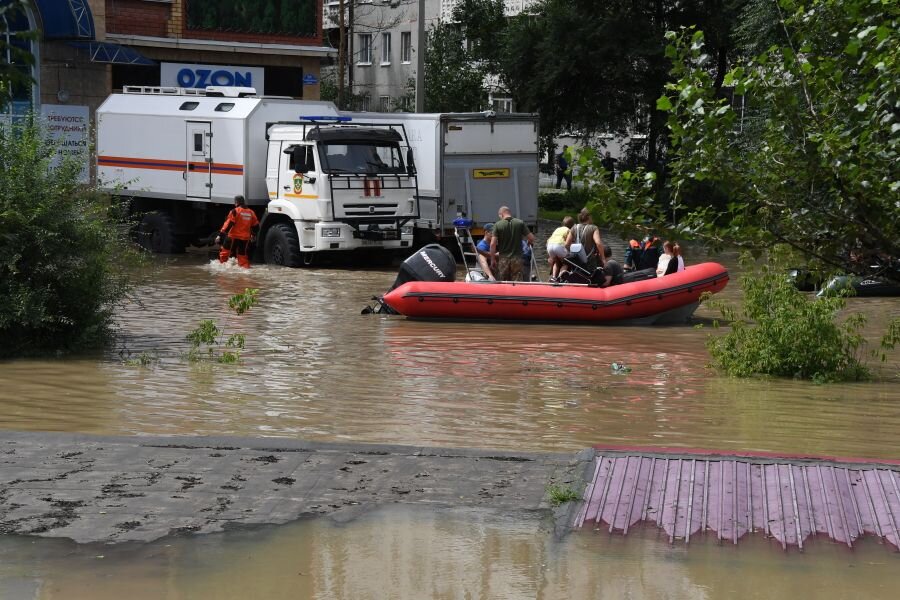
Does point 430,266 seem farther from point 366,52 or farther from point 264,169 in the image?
point 366,52

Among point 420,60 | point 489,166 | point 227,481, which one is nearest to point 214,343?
point 227,481

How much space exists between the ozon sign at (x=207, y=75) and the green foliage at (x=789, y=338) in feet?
73.8

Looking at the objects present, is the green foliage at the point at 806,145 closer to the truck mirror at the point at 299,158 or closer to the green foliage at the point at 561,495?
the green foliage at the point at 561,495

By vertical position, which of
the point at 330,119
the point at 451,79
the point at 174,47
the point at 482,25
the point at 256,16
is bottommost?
the point at 330,119

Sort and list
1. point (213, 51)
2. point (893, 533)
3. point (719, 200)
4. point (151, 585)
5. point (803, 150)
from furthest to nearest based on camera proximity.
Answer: point (719, 200)
point (213, 51)
point (803, 150)
point (893, 533)
point (151, 585)

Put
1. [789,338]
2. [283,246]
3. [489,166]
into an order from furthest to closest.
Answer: [489,166] < [283,246] < [789,338]

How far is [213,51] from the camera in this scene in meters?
33.8

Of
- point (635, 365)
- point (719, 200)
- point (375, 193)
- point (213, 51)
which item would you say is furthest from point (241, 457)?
point (719, 200)

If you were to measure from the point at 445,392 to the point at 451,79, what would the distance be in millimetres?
32817

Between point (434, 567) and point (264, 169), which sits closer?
point (434, 567)

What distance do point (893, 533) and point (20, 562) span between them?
Result: 13.4ft

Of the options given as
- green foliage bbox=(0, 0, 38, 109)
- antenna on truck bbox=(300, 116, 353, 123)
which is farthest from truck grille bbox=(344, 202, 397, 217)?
green foliage bbox=(0, 0, 38, 109)

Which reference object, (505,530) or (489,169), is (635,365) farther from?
(489,169)

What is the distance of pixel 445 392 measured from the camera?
12.3 m
